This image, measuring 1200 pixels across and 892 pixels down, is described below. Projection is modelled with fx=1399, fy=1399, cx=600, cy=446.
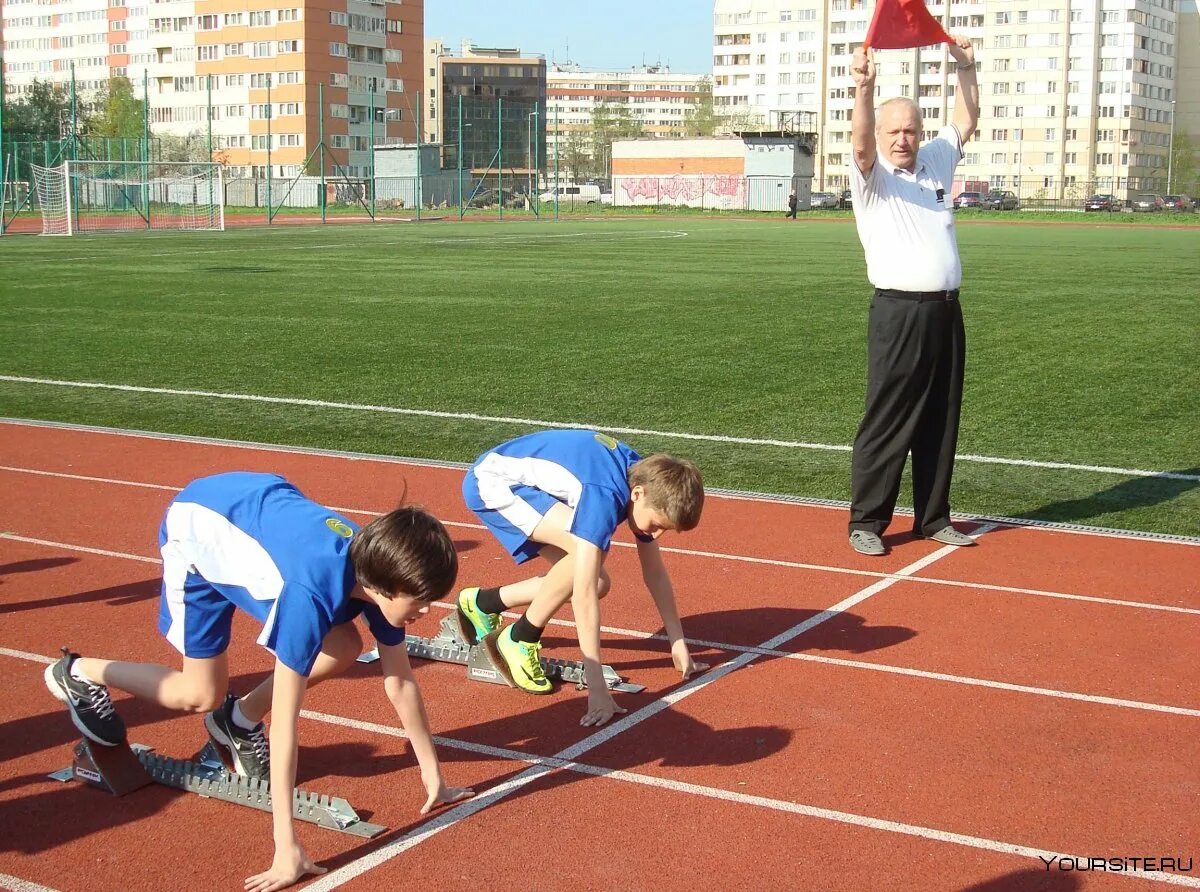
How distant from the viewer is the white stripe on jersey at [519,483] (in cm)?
517

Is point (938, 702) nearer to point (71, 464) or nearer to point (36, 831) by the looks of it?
point (36, 831)

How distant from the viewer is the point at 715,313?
63.3ft

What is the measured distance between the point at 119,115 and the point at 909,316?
9622 centimetres

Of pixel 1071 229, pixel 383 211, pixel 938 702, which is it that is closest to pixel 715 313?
pixel 938 702

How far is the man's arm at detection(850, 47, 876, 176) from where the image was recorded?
6590 mm

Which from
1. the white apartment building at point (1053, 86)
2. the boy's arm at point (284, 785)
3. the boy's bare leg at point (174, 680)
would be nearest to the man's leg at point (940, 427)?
the boy's bare leg at point (174, 680)

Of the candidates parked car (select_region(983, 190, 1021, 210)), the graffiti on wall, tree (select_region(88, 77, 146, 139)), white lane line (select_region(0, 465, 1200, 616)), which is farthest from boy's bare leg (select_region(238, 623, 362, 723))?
tree (select_region(88, 77, 146, 139))

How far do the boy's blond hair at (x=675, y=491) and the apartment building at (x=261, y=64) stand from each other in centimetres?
10035

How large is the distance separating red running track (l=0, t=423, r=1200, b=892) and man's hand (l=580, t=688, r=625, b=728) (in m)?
0.06

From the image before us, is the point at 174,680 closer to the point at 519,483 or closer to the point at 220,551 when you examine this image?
the point at 220,551

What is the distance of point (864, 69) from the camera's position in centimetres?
661

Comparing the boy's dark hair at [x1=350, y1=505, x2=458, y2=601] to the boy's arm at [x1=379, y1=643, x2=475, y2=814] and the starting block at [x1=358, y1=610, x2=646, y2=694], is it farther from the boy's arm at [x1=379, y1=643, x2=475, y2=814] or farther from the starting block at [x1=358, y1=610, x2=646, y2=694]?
the starting block at [x1=358, y1=610, x2=646, y2=694]

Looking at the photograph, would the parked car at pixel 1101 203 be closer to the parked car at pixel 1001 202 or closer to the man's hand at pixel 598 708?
the parked car at pixel 1001 202

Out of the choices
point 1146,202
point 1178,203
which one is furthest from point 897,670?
point 1146,202
